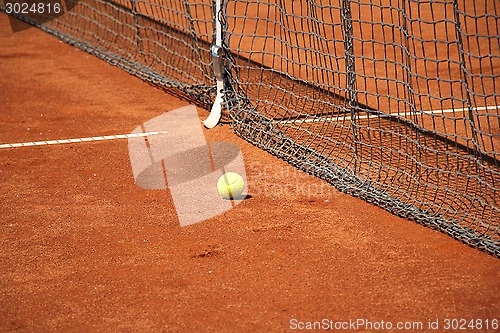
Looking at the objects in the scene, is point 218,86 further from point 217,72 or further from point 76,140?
point 76,140

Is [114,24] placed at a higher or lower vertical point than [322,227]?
higher

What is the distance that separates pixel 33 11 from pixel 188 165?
772 cm

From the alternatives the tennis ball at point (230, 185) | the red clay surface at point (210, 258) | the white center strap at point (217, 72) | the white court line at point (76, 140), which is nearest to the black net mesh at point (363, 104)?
the white center strap at point (217, 72)

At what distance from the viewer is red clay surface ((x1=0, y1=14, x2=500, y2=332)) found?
4.73 m

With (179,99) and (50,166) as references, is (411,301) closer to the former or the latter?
(50,166)

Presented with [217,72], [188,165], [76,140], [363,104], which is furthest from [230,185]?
[363,104]

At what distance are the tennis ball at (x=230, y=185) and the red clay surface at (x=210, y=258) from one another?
14 cm

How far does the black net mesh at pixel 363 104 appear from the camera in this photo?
607 cm

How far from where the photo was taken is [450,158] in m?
6.84

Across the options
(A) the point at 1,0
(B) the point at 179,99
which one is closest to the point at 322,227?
(B) the point at 179,99

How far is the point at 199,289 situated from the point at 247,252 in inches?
24.2

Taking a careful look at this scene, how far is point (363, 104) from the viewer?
841cm

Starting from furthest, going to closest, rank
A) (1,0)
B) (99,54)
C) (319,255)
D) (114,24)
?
(1,0) → (114,24) → (99,54) → (319,255)

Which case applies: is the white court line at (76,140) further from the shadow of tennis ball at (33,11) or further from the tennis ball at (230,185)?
the shadow of tennis ball at (33,11)
